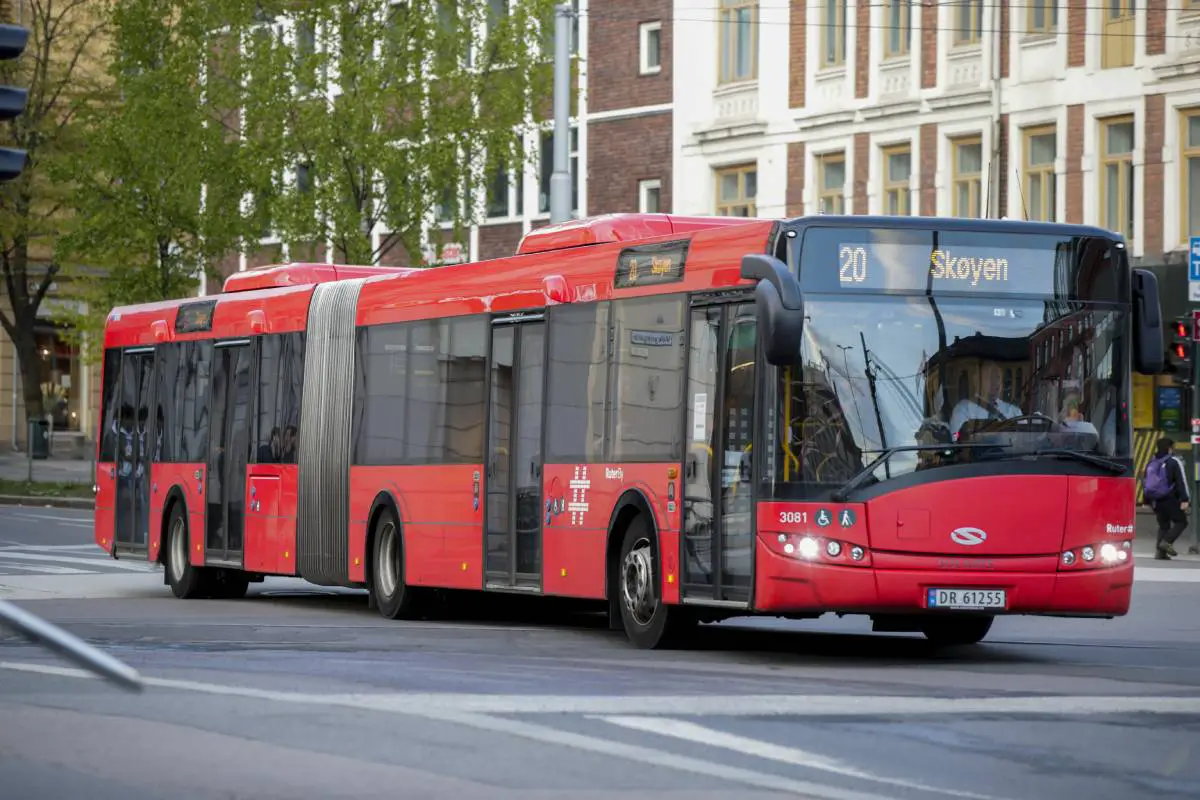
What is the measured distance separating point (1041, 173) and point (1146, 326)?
25.9 meters

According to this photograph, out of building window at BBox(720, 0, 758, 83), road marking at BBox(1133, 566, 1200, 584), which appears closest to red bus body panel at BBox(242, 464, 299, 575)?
road marking at BBox(1133, 566, 1200, 584)

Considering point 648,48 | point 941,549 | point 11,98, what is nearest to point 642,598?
point 941,549

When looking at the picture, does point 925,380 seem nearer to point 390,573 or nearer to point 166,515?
point 390,573

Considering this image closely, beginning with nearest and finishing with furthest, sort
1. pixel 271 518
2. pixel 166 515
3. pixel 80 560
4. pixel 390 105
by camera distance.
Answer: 1. pixel 271 518
2. pixel 166 515
3. pixel 80 560
4. pixel 390 105

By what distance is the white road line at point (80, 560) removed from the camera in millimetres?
29547

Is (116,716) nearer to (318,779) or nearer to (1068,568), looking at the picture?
(318,779)

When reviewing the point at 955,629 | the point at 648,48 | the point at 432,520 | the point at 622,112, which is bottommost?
the point at 955,629

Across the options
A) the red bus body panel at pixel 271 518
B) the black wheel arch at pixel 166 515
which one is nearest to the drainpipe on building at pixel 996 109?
the black wheel arch at pixel 166 515

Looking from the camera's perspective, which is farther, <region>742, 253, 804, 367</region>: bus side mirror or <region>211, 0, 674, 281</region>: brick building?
<region>211, 0, 674, 281</region>: brick building

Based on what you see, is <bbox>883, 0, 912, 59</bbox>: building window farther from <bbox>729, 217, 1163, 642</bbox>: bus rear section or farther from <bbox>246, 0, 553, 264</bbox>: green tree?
<bbox>729, 217, 1163, 642</bbox>: bus rear section

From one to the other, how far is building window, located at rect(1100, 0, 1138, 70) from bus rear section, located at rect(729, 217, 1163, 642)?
974 inches

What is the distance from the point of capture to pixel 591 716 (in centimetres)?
1166

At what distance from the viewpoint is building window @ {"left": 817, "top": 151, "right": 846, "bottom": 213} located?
149 ft

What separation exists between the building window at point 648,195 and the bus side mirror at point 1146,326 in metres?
33.8
